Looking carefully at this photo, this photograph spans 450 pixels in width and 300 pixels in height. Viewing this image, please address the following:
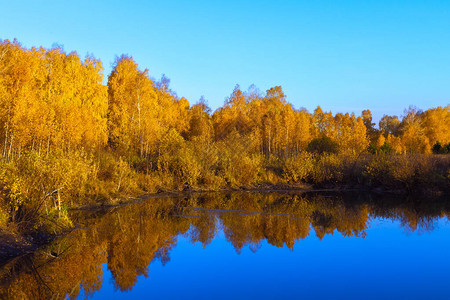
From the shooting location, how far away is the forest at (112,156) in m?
11.4

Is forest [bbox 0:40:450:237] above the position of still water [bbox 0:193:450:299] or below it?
above

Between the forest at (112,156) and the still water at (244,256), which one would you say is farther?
the forest at (112,156)

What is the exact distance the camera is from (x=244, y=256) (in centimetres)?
1028

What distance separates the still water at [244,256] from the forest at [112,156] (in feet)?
5.69

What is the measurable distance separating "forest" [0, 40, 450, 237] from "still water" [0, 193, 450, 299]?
173 cm

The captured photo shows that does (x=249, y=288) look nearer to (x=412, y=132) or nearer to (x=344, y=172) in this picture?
(x=344, y=172)

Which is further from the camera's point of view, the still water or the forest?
the forest

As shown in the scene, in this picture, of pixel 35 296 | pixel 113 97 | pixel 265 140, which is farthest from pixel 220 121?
pixel 35 296

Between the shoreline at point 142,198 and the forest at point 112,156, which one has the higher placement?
the forest at point 112,156

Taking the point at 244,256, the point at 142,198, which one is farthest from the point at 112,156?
the point at 244,256

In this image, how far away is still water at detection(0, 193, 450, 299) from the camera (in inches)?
302

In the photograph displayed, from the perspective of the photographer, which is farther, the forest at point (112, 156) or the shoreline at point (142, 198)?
the forest at point (112, 156)

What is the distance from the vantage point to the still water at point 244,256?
7680 millimetres

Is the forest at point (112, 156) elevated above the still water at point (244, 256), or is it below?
above
